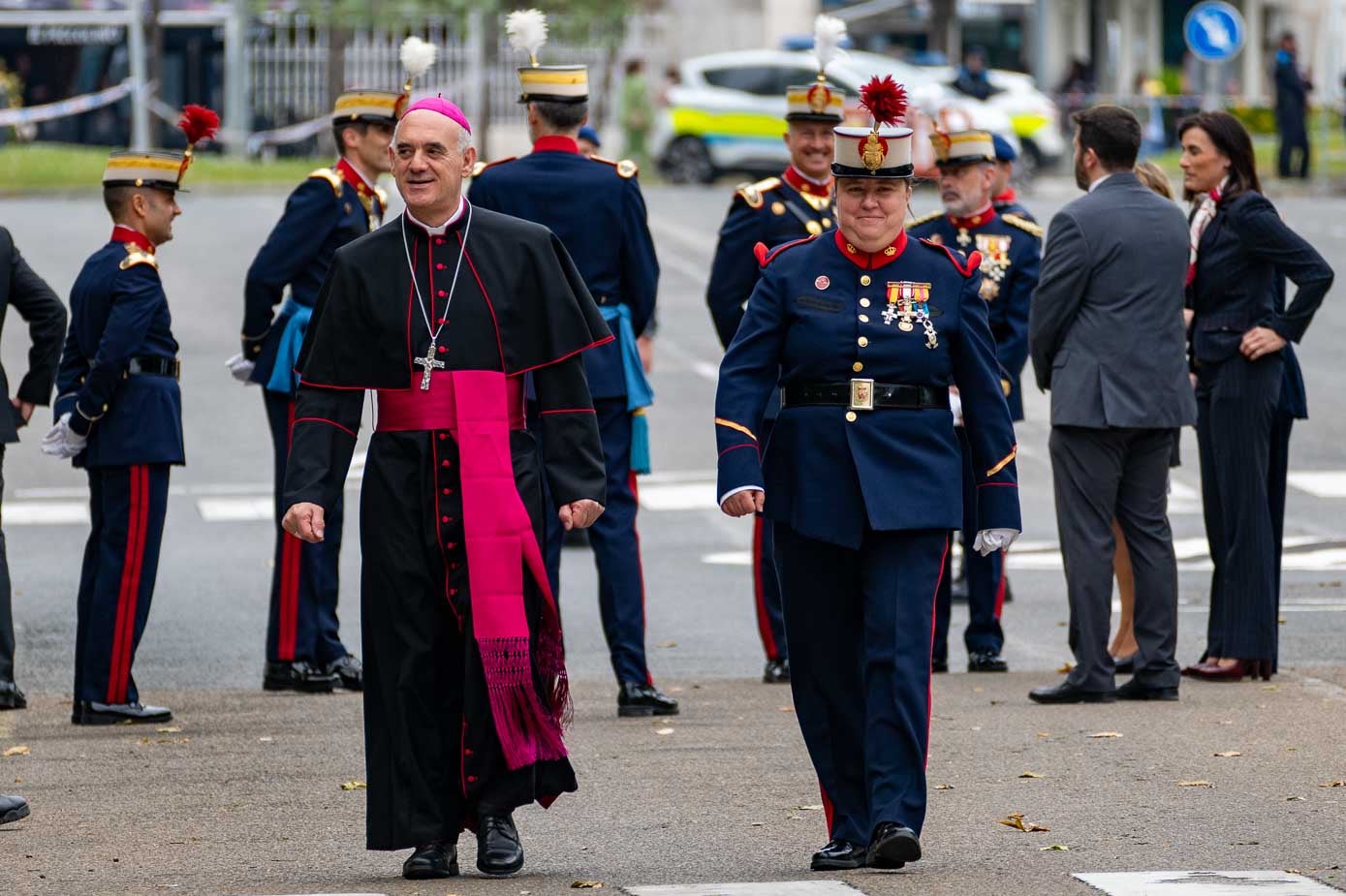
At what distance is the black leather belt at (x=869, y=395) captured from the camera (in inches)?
277

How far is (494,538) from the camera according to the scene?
6.78 meters

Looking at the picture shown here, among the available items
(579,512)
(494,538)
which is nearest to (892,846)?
(579,512)

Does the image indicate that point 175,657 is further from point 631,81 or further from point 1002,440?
point 631,81

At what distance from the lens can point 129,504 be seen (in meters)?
9.50

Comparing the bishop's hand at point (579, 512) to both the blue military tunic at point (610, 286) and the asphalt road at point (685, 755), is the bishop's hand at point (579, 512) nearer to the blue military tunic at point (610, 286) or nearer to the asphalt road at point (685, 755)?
the asphalt road at point (685, 755)

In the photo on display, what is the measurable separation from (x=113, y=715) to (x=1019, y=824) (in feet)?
11.8

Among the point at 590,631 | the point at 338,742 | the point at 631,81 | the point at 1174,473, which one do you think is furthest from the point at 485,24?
the point at 338,742

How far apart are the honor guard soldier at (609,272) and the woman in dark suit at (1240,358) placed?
2140 millimetres

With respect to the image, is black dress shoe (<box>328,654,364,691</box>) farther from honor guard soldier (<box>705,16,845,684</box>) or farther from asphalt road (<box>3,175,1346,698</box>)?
honor guard soldier (<box>705,16,845,684</box>)

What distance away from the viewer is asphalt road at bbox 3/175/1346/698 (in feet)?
37.2

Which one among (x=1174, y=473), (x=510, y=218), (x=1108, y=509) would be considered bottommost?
(x=1174, y=473)

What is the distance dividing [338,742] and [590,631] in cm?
313

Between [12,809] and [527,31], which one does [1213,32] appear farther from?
[12,809]

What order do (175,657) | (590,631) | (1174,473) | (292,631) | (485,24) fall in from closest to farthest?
(292,631) → (175,657) → (590,631) → (1174,473) → (485,24)
